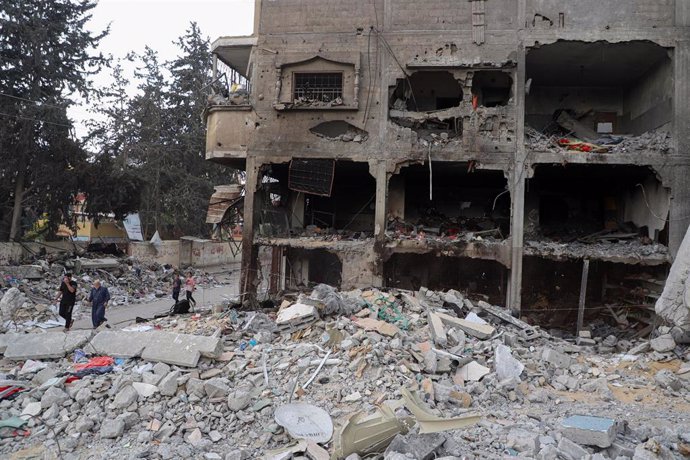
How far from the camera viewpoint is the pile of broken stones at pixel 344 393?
225 inches

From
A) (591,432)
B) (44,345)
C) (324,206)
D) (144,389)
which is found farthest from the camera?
(324,206)

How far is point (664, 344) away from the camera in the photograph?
9992mm

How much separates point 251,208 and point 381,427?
35.0 feet

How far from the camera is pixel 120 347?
335 inches

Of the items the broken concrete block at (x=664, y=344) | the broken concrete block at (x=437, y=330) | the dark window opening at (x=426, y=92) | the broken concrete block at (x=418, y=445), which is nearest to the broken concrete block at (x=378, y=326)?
the broken concrete block at (x=437, y=330)

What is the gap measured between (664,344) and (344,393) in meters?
7.24

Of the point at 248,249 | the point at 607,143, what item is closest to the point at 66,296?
the point at 248,249

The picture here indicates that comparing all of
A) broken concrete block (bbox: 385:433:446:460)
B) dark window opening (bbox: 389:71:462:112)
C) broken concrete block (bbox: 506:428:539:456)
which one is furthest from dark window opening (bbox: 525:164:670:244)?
broken concrete block (bbox: 385:433:446:460)

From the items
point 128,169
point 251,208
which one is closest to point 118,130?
point 128,169

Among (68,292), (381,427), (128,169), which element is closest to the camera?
(381,427)

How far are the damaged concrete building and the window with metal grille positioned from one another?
1.7 inches

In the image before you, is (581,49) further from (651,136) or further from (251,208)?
(251,208)

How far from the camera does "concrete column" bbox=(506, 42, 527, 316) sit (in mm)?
14055

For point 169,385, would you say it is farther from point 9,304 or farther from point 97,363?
point 9,304
